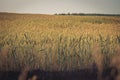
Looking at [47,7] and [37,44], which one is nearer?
[37,44]

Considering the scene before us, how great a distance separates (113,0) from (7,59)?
5.86ft

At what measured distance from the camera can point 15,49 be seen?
8.32 feet

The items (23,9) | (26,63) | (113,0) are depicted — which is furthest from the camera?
(113,0)

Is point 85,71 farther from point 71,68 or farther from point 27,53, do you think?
point 27,53

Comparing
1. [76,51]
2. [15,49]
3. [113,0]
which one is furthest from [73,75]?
[113,0]

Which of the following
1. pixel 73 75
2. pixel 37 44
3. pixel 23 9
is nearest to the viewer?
pixel 73 75

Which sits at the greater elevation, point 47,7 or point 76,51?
point 47,7

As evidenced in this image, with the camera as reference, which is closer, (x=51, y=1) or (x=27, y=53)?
(x=27, y=53)

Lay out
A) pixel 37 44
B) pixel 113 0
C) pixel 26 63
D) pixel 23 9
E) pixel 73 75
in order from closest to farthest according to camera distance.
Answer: pixel 73 75, pixel 26 63, pixel 37 44, pixel 23 9, pixel 113 0

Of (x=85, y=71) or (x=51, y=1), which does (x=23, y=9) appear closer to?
(x=51, y=1)

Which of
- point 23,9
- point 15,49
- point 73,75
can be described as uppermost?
point 23,9

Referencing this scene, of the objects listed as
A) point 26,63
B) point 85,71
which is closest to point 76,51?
point 85,71

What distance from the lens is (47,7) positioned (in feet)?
11.4

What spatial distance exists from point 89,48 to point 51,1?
1054mm
